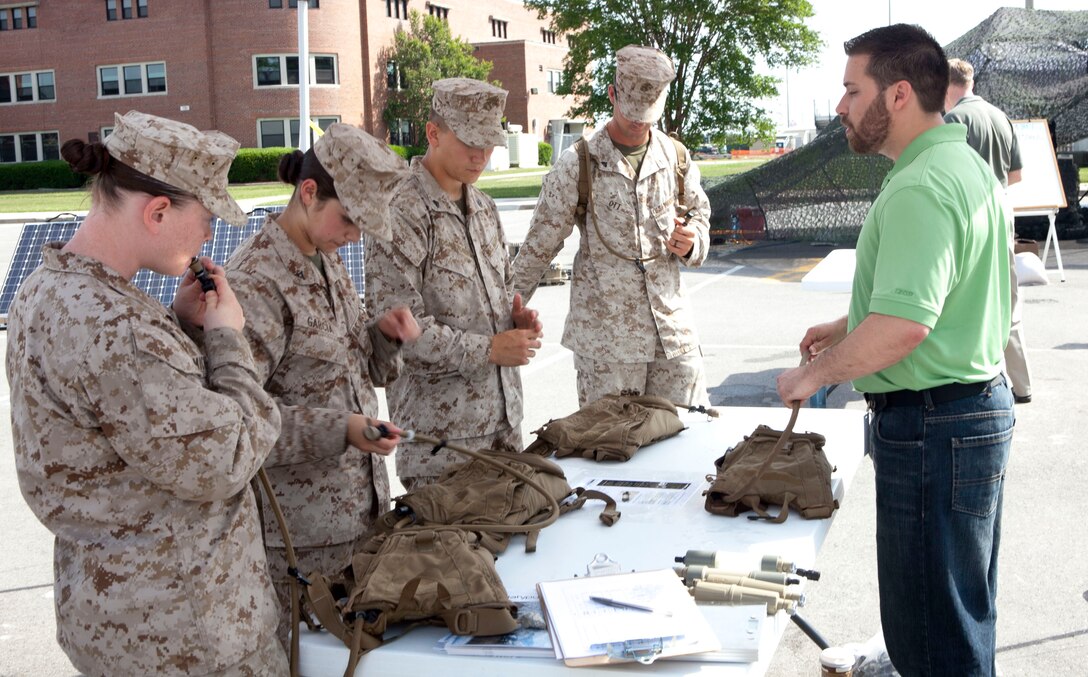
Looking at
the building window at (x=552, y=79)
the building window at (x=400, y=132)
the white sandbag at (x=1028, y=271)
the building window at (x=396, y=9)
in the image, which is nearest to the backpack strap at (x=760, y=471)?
the white sandbag at (x=1028, y=271)

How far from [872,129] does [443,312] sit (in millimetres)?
1438

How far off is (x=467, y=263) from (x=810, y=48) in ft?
73.8

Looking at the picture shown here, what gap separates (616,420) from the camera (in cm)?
363

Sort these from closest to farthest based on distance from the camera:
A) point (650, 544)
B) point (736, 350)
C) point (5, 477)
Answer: point (650, 544) → point (5, 477) → point (736, 350)

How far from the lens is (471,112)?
135 inches

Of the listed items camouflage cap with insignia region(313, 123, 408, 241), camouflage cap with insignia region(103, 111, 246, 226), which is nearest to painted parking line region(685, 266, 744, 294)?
camouflage cap with insignia region(313, 123, 408, 241)

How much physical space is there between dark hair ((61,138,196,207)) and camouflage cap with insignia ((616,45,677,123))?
100 inches

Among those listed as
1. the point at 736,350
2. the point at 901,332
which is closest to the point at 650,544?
the point at 901,332

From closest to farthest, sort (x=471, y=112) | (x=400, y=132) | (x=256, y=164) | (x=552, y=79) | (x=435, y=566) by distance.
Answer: (x=435, y=566) < (x=471, y=112) < (x=256, y=164) < (x=400, y=132) < (x=552, y=79)

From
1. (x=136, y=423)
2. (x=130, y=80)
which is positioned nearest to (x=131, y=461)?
(x=136, y=423)

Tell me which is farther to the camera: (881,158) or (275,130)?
(275,130)

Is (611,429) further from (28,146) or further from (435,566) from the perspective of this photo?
(28,146)

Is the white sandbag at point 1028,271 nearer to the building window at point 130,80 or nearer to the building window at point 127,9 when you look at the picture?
the building window at point 130,80

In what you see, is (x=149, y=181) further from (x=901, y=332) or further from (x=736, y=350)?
(x=736, y=350)
